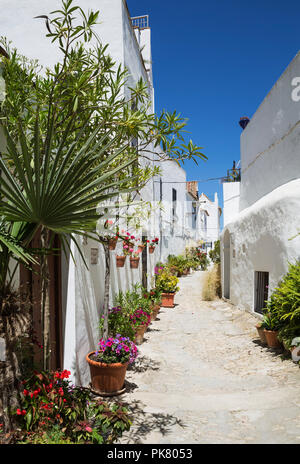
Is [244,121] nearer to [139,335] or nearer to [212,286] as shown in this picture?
[212,286]

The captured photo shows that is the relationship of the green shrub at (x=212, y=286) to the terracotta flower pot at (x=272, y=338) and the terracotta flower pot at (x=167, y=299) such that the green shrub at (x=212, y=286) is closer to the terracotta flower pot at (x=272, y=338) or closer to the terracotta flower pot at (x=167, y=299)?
the terracotta flower pot at (x=167, y=299)

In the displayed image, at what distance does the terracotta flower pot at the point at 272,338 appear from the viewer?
6434 millimetres

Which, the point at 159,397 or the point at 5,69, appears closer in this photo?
the point at 5,69

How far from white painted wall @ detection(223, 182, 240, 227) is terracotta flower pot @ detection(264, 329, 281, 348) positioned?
6.82 meters

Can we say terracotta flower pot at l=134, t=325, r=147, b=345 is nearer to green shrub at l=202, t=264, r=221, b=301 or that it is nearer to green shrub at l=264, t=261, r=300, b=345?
green shrub at l=264, t=261, r=300, b=345

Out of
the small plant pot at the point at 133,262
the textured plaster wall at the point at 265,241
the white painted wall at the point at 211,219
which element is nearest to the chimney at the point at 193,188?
the white painted wall at the point at 211,219

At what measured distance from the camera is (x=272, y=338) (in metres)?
6.47

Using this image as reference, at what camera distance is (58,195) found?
7.75 ft

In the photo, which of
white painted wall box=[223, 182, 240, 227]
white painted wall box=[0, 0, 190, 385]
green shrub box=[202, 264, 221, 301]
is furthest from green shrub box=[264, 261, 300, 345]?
white painted wall box=[223, 182, 240, 227]

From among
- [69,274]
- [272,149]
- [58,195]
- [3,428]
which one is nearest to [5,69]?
[58,195]

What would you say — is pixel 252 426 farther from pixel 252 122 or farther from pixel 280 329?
pixel 252 122

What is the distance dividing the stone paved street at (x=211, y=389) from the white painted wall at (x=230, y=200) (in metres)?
5.25

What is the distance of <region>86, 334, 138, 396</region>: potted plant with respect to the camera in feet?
14.6
